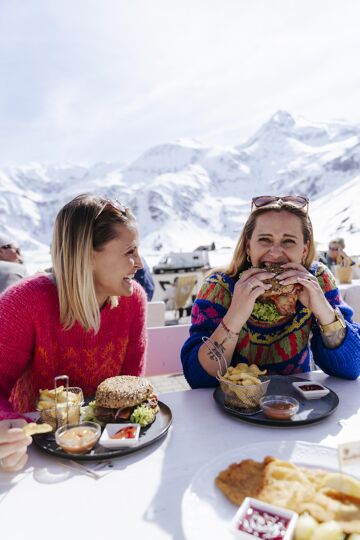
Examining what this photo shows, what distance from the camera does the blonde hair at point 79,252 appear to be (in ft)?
7.26

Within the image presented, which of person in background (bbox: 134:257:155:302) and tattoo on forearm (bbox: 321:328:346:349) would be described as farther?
person in background (bbox: 134:257:155:302)

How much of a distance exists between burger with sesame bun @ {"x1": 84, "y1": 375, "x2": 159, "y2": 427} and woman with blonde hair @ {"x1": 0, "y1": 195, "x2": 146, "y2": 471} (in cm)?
35

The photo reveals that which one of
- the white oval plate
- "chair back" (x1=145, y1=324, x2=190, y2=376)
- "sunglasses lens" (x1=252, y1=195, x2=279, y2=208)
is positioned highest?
"sunglasses lens" (x1=252, y1=195, x2=279, y2=208)

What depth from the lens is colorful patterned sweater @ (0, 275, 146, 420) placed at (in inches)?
80.7

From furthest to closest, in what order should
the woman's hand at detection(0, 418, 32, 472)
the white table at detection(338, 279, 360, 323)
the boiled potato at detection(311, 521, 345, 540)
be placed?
the white table at detection(338, 279, 360, 323), the woman's hand at detection(0, 418, 32, 472), the boiled potato at detection(311, 521, 345, 540)

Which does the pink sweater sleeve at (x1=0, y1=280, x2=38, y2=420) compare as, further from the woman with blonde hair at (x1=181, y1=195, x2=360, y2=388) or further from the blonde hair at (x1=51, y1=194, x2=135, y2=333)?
the woman with blonde hair at (x1=181, y1=195, x2=360, y2=388)

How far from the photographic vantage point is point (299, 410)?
180cm

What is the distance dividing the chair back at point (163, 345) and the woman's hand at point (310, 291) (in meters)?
1.20

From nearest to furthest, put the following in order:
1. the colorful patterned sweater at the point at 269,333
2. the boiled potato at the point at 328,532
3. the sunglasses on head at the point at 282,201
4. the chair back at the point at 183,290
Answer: the boiled potato at the point at 328,532
the colorful patterned sweater at the point at 269,333
the sunglasses on head at the point at 282,201
the chair back at the point at 183,290

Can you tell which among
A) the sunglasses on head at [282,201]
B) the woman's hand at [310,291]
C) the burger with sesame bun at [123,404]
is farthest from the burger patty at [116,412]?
the sunglasses on head at [282,201]

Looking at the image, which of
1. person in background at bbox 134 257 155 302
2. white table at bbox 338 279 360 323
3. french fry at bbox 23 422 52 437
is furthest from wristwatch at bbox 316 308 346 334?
person in background at bbox 134 257 155 302

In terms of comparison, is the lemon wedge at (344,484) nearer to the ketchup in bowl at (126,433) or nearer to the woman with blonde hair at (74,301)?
the ketchup in bowl at (126,433)

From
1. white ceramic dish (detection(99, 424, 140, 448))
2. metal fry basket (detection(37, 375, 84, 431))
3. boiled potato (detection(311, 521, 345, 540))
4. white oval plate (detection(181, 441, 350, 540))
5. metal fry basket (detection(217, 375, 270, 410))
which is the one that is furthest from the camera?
metal fry basket (detection(217, 375, 270, 410))

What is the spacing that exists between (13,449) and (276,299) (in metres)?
1.54
